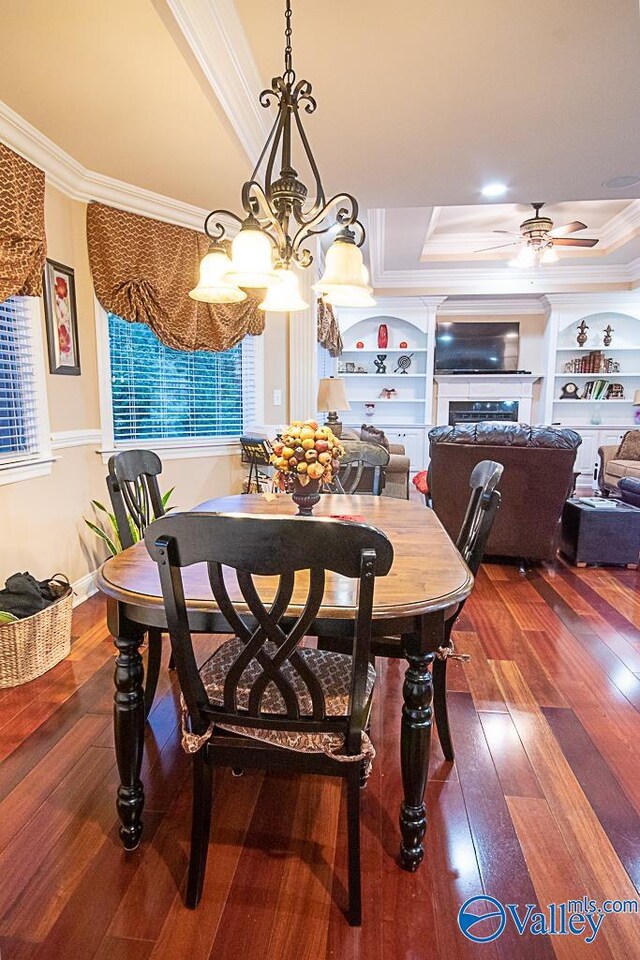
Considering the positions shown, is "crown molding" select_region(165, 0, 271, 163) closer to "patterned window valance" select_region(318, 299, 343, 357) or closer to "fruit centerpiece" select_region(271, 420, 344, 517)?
"fruit centerpiece" select_region(271, 420, 344, 517)

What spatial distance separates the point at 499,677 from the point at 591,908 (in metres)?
1.09

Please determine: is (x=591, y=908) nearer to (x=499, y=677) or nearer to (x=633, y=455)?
(x=499, y=677)

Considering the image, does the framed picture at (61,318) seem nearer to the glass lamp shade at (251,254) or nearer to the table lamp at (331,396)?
the glass lamp shade at (251,254)

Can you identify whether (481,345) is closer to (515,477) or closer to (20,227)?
(515,477)

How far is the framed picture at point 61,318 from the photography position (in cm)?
290

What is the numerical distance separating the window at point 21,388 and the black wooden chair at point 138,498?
889 millimetres

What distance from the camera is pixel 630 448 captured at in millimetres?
6043

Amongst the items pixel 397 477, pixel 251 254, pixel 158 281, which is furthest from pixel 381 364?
pixel 251 254

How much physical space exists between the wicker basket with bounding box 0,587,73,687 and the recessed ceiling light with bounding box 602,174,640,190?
167 inches

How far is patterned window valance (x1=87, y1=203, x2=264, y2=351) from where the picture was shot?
3209 mm

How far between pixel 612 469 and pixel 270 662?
→ 5949 mm

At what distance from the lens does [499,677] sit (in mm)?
2363

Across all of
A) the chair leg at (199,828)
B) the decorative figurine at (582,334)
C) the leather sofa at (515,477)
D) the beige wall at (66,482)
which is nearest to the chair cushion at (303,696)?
the chair leg at (199,828)

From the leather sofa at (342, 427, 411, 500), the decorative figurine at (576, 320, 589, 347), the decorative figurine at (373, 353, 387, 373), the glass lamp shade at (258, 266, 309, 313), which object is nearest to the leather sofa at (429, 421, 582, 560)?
the leather sofa at (342, 427, 411, 500)
